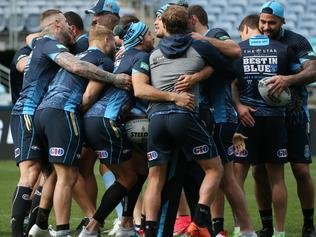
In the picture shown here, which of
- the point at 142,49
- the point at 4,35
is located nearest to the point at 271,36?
the point at 142,49

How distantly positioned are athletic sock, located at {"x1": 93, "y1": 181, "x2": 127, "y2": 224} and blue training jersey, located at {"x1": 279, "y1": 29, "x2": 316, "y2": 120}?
1957 millimetres

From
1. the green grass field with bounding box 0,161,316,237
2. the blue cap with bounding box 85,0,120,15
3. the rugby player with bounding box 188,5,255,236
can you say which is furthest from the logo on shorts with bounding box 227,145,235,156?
the blue cap with bounding box 85,0,120,15

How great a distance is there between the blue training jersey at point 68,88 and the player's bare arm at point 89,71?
0.16 metres

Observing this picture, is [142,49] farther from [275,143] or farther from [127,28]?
[275,143]

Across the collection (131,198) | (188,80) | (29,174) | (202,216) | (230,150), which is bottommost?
(202,216)

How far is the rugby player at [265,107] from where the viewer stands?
9.49 metres

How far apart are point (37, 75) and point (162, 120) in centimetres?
154

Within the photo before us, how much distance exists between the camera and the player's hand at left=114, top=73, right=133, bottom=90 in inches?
351

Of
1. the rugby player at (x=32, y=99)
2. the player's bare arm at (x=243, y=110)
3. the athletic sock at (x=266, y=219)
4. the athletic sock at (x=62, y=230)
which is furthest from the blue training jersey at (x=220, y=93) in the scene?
the athletic sock at (x=62, y=230)

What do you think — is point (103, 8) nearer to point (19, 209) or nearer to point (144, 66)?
point (144, 66)

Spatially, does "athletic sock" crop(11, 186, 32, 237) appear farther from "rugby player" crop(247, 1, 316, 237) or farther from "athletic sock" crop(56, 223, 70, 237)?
"rugby player" crop(247, 1, 316, 237)

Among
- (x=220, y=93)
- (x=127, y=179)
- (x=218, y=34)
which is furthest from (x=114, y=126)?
(x=218, y=34)

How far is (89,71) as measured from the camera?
29.2ft

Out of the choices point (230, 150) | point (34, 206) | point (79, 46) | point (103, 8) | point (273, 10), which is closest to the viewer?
point (230, 150)
